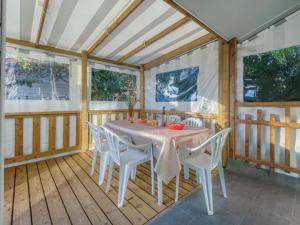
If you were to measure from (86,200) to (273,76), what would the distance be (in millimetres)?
3028

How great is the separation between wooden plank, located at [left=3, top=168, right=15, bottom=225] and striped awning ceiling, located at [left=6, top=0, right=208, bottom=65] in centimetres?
224

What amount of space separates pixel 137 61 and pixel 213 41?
6.52ft

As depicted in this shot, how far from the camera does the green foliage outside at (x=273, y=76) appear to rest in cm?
221

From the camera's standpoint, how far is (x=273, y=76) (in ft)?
7.88

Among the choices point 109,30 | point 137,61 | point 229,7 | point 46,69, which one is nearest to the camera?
point 229,7

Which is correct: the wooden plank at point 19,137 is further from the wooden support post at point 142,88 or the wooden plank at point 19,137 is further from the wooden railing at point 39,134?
the wooden support post at point 142,88

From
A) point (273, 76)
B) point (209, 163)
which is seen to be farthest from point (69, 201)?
point (273, 76)

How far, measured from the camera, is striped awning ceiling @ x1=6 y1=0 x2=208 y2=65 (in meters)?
2.02

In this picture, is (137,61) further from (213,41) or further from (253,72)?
(253,72)

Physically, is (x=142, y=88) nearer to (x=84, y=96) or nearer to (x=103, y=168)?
(x=84, y=96)

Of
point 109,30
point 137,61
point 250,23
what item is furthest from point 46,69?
point 250,23

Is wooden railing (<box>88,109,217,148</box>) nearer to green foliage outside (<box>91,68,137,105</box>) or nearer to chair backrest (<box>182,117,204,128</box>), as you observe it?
green foliage outside (<box>91,68,137,105</box>)

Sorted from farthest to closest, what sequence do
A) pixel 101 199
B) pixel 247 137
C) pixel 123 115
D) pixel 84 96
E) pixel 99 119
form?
pixel 123 115
pixel 99 119
pixel 84 96
pixel 247 137
pixel 101 199

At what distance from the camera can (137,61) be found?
14.1ft
